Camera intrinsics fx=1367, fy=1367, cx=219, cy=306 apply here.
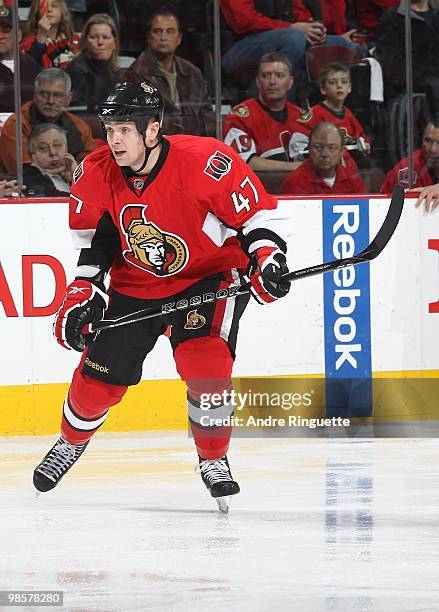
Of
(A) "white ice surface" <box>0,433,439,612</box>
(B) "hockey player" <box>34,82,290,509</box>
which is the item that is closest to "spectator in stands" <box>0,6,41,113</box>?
(A) "white ice surface" <box>0,433,439,612</box>

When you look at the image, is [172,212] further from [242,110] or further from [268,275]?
[242,110]

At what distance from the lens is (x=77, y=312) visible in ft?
11.7

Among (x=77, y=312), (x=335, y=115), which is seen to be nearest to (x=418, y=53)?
(x=335, y=115)

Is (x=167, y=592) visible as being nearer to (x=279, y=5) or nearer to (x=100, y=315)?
(x=100, y=315)

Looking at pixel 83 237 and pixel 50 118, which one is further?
pixel 50 118

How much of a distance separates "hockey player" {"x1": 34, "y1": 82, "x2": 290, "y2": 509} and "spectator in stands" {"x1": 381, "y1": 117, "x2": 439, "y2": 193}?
5.38 feet

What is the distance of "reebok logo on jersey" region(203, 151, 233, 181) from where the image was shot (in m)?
3.51

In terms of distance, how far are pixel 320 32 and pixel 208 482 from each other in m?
2.41

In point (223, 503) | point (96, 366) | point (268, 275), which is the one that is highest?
point (268, 275)

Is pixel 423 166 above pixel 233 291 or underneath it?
above

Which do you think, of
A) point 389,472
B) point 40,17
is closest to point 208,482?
point 389,472

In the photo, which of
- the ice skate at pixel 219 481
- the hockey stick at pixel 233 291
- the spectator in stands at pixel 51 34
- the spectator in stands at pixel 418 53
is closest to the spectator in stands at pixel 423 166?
the spectator in stands at pixel 418 53

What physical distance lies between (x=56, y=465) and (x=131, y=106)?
1.00 m

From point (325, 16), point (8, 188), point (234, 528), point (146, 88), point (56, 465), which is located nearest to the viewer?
point (234, 528)
